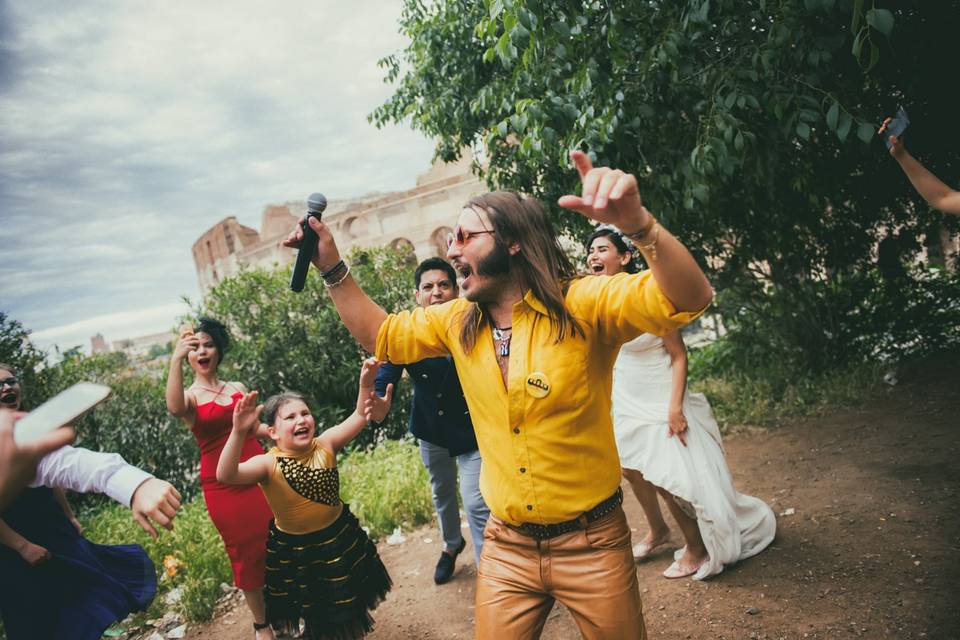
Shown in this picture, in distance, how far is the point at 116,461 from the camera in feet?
7.72

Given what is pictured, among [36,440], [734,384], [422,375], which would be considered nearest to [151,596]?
[422,375]

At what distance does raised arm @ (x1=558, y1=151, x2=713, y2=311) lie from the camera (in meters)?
1.53

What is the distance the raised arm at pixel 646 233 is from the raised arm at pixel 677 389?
213cm

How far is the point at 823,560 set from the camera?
3629mm

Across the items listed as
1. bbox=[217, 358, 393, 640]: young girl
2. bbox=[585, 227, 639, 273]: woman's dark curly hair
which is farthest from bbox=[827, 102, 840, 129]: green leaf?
bbox=[217, 358, 393, 640]: young girl

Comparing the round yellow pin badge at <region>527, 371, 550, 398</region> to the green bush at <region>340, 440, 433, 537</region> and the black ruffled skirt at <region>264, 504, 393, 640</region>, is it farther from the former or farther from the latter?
the green bush at <region>340, 440, 433, 537</region>

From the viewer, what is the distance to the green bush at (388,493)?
5.50m

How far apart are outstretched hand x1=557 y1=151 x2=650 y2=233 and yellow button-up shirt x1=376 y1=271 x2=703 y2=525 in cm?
36

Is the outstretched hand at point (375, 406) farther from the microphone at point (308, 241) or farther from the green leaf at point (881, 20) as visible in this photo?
the green leaf at point (881, 20)

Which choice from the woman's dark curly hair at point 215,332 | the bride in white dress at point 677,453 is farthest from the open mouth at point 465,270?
the woman's dark curly hair at point 215,332

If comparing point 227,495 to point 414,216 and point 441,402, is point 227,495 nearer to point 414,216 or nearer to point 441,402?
point 441,402

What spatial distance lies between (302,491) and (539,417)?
190 centimetres

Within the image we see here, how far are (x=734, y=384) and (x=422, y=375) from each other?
16.7 feet

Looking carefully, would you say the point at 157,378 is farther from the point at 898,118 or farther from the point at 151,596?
the point at 898,118
